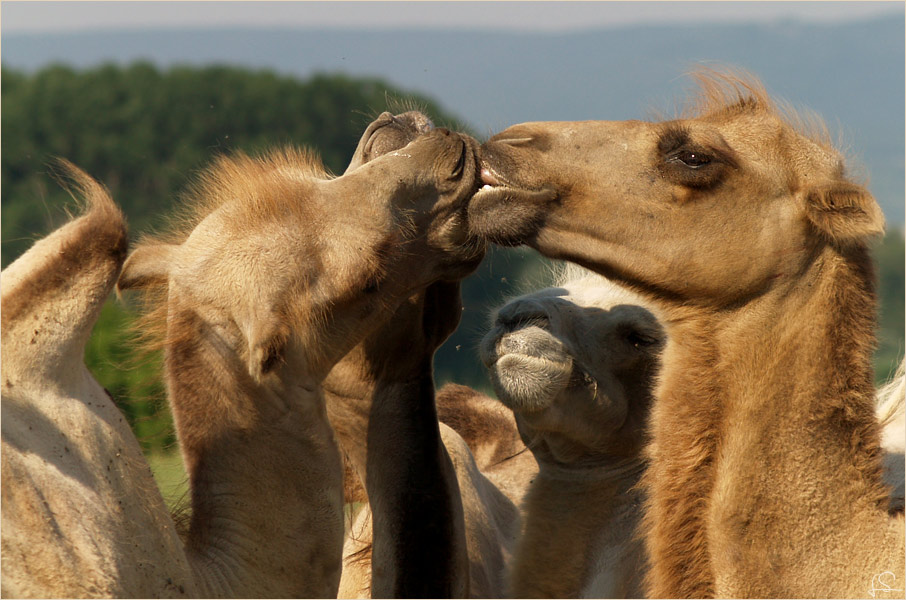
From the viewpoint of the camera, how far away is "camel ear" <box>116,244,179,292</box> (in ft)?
13.2

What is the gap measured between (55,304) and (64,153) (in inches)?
2106

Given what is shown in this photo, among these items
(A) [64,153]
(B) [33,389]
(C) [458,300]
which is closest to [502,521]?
(C) [458,300]

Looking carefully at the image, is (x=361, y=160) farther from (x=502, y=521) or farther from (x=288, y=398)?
(x=502, y=521)

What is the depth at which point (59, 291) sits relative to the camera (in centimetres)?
327

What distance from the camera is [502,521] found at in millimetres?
5711

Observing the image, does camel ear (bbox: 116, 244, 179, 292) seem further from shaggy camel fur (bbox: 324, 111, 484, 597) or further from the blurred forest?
the blurred forest

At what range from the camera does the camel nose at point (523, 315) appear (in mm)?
4547

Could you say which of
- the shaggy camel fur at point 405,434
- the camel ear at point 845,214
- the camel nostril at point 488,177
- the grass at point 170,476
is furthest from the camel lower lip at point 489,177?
the grass at point 170,476

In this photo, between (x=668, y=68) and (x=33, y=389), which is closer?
(x=33, y=389)

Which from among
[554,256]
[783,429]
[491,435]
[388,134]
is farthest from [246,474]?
[491,435]

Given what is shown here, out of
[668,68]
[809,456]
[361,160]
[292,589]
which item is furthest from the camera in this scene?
[668,68]

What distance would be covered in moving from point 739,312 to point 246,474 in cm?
169

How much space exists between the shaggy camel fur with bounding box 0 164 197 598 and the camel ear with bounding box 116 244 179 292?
525 millimetres

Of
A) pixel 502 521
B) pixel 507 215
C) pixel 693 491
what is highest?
pixel 507 215
